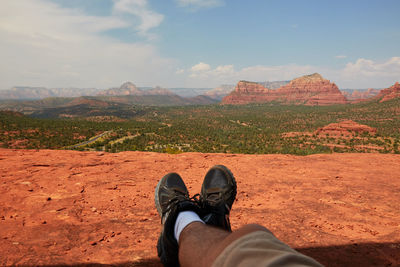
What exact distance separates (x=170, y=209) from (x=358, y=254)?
2.78 metres

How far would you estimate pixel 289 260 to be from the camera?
1.11 meters

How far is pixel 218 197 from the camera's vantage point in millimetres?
3336

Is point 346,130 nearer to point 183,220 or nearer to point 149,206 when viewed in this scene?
point 149,206

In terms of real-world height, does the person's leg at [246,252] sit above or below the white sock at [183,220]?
above

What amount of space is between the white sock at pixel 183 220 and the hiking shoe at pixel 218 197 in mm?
296

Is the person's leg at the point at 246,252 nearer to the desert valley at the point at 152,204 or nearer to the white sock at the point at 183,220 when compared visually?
the white sock at the point at 183,220

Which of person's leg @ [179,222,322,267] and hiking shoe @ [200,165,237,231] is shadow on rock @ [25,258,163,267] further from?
person's leg @ [179,222,322,267]

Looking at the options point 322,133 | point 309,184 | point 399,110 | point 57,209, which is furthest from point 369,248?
point 399,110

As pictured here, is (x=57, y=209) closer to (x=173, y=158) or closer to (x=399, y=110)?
(x=173, y=158)

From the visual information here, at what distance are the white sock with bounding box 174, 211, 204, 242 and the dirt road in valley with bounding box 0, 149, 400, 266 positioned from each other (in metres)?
0.83

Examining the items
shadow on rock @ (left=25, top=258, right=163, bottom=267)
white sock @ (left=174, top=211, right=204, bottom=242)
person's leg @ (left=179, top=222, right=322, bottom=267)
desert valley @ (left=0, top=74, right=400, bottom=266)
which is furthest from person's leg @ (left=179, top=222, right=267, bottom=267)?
desert valley @ (left=0, top=74, right=400, bottom=266)

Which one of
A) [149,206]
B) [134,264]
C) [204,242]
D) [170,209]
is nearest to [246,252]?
[204,242]

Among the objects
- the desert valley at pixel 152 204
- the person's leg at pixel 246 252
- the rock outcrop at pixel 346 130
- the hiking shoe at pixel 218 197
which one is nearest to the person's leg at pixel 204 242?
the person's leg at pixel 246 252

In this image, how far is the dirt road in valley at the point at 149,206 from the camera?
298cm
